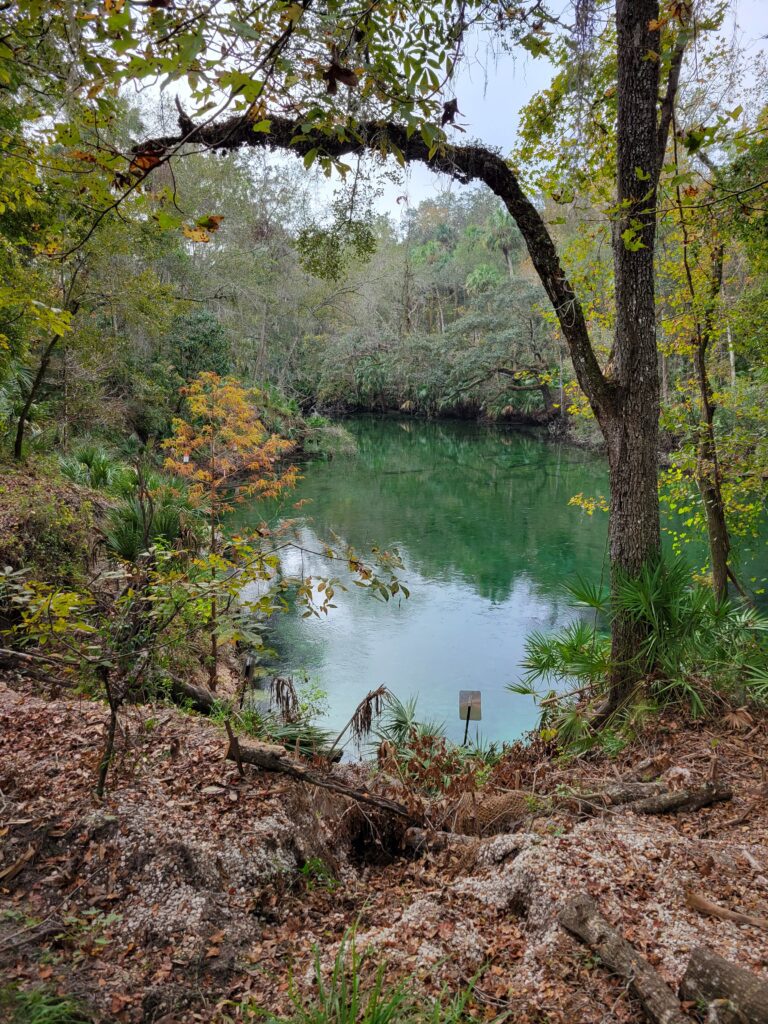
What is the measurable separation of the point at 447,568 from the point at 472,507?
5.87 m

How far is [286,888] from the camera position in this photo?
2.84m

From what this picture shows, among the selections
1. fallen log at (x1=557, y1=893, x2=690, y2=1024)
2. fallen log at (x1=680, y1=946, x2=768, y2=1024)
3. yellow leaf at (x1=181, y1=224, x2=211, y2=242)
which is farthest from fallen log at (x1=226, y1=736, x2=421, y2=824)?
yellow leaf at (x1=181, y1=224, x2=211, y2=242)

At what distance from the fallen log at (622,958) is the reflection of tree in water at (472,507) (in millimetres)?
10473

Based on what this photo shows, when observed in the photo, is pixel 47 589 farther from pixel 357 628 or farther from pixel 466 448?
pixel 466 448

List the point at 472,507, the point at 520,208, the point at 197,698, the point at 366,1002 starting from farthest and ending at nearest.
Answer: the point at 472,507, the point at 197,698, the point at 520,208, the point at 366,1002

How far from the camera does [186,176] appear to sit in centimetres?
2366

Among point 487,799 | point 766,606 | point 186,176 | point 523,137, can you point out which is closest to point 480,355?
point 186,176

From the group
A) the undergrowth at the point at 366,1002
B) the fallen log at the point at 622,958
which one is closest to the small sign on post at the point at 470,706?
the fallen log at the point at 622,958

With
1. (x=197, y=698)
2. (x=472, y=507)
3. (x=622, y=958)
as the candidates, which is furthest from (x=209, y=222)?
(x=472, y=507)

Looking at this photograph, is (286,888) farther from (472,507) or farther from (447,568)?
(472,507)

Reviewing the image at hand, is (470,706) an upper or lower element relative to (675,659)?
lower

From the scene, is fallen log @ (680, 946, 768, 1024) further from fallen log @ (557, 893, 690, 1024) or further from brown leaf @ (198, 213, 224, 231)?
brown leaf @ (198, 213, 224, 231)

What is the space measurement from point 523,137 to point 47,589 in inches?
229

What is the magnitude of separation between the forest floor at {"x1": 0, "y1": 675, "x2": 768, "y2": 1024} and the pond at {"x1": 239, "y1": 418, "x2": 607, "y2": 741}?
251 centimetres
